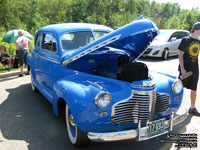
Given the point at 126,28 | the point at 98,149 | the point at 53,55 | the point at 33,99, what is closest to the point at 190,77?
the point at 126,28

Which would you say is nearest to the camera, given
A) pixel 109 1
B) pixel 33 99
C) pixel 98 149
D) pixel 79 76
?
pixel 98 149

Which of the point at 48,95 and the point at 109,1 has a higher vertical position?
the point at 109,1

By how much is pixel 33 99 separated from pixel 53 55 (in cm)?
173

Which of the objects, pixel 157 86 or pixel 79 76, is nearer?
pixel 157 86

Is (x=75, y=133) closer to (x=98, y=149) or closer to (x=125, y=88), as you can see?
(x=98, y=149)

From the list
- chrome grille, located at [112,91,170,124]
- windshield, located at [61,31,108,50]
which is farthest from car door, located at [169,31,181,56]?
chrome grille, located at [112,91,170,124]

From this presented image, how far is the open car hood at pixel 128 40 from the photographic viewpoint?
269 cm

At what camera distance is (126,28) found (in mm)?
A: 2713

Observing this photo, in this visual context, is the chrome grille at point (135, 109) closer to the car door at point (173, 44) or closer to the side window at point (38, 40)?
the side window at point (38, 40)

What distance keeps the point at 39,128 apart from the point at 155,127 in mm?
2133

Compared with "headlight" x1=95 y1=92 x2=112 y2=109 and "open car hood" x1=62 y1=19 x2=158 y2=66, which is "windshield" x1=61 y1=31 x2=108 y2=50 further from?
"headlight" x1=95 y1=92 x2=112 y2=109

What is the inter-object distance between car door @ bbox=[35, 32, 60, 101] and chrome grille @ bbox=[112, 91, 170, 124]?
165 centimetres

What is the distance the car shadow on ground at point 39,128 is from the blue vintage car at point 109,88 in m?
0.38

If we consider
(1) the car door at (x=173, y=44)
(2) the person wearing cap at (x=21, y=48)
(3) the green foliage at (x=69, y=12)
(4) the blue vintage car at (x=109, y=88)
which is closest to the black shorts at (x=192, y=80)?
(4) the blue vintage car at (x=109, y=88)
